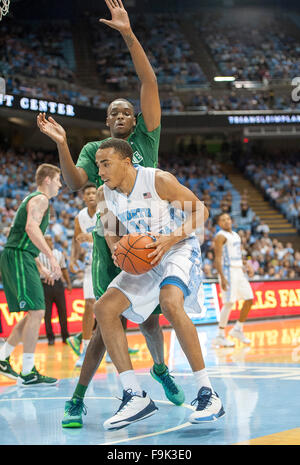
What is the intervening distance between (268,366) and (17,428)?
377 cm

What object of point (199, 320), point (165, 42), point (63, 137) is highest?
point (165, 42)

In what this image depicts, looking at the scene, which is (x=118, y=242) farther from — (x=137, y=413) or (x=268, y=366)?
(x=268, y=366)

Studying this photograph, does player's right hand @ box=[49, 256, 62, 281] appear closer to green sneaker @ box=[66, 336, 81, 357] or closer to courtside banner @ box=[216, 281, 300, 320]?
green sneaker @ box=[66, 336, 81, 357]

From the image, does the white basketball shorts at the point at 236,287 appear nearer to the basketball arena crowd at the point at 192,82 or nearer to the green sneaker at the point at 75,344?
the green sneaker at the point at 75,344

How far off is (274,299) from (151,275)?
38.4 ft

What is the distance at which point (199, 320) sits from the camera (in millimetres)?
13727

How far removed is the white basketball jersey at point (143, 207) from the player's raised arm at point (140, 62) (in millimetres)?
577

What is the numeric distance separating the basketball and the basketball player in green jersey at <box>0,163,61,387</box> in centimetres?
219

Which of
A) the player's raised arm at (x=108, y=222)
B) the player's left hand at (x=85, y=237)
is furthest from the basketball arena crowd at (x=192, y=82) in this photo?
the player's raised arm at (x=108, y=222)

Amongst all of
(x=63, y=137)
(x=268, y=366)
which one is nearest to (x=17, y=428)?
(x=63, y=137)

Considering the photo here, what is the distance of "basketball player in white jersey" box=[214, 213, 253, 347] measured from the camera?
10477mm

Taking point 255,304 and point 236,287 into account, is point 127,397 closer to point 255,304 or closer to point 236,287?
point 236,287

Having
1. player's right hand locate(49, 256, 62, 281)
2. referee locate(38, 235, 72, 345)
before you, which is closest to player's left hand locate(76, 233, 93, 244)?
player's right hand locate(49, 256, 62, 281)

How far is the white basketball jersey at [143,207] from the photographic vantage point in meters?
4.34
